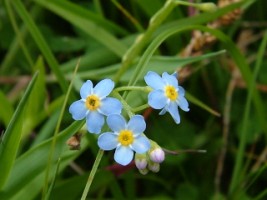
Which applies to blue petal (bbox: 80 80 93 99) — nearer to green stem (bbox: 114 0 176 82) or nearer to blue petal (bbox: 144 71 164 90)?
blue petal (bbox: 144 71 164 90)

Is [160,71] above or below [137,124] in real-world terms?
above

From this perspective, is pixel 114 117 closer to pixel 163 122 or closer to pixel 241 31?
pixel 163 122

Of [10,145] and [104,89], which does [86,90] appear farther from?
[10,145]

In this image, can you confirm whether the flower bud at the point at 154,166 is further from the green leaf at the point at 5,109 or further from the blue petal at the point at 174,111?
the green leaf at the point at 5,109

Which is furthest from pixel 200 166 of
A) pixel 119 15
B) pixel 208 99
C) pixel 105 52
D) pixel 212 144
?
pixel 119 15

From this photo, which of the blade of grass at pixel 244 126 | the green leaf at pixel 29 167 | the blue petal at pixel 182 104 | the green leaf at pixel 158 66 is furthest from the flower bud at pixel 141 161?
the blade of grass at pixel 244 126

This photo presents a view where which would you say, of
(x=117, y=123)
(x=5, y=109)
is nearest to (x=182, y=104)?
(x=117, y=123)

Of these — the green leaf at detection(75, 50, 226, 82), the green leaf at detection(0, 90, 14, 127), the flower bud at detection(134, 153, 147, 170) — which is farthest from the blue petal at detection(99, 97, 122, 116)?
the green leaf at detection(0, 90, 14, 127)
